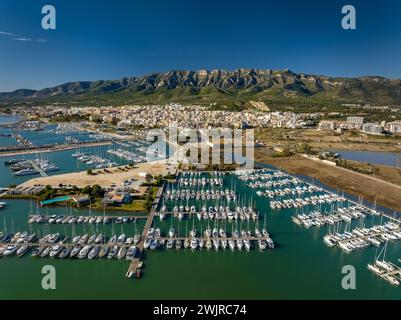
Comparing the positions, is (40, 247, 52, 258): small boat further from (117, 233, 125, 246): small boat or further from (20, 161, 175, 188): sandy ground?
(20, 161, 175, 188): sandy ground

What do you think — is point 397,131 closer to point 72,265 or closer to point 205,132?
point 205,132

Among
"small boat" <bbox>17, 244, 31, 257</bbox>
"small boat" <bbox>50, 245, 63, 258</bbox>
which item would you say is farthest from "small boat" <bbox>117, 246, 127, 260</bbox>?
"small boat" <bbox>17, 244, 31, 257</bbox>

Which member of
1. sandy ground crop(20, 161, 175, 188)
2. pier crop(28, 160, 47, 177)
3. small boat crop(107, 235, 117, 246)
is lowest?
small boat crop(107, 235, 117, 246)

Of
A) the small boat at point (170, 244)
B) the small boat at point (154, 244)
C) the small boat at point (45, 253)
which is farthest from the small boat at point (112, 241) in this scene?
the small boat at point (45, 253)

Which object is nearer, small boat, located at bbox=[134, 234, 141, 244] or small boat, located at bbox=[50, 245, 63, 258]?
small boat, located at bbox=[50, 245, 63, 258]

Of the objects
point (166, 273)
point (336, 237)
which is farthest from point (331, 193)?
point (166, 273)
